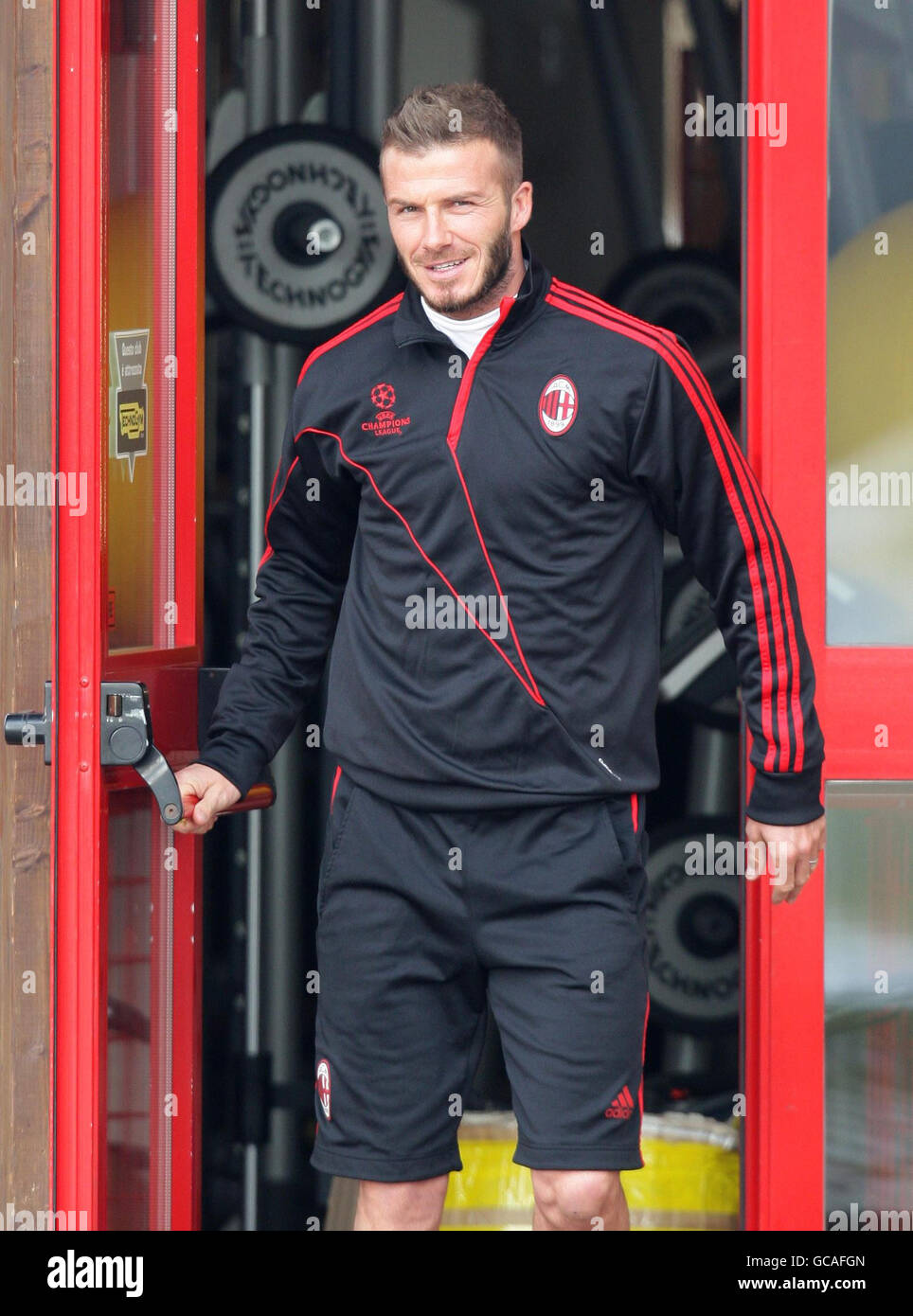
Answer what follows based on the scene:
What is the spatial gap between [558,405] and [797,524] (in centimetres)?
45

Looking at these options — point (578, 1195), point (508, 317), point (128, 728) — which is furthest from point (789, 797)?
point (128, 728)

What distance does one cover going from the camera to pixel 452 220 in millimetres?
2070

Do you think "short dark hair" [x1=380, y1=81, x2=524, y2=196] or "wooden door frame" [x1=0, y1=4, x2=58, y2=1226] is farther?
"wooden door frame" [x1=0, y1=4, x2=58, y2=1226]

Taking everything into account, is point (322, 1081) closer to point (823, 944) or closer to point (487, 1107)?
point (823, 944)

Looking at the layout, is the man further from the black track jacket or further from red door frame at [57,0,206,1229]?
red door frame at [57,0,206,1229]

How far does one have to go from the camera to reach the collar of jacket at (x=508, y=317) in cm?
210

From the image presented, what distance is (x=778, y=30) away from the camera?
2.30m

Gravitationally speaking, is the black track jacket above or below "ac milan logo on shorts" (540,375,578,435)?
below

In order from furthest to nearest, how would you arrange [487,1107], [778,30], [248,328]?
[487,1107] < [248,328] < [778,30]

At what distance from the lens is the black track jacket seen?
2.06 metres

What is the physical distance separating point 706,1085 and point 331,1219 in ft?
2.77

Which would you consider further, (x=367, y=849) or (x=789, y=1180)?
(x=789, y=1180)

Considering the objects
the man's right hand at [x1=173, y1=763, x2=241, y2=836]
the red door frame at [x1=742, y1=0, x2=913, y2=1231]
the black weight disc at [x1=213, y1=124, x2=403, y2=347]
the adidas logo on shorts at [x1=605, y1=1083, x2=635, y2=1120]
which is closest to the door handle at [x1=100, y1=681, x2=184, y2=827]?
the man's right hand at [x1=173, y1=763, x2=241, y2=836]

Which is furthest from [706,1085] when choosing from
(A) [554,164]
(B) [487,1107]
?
(A) [554,164]
